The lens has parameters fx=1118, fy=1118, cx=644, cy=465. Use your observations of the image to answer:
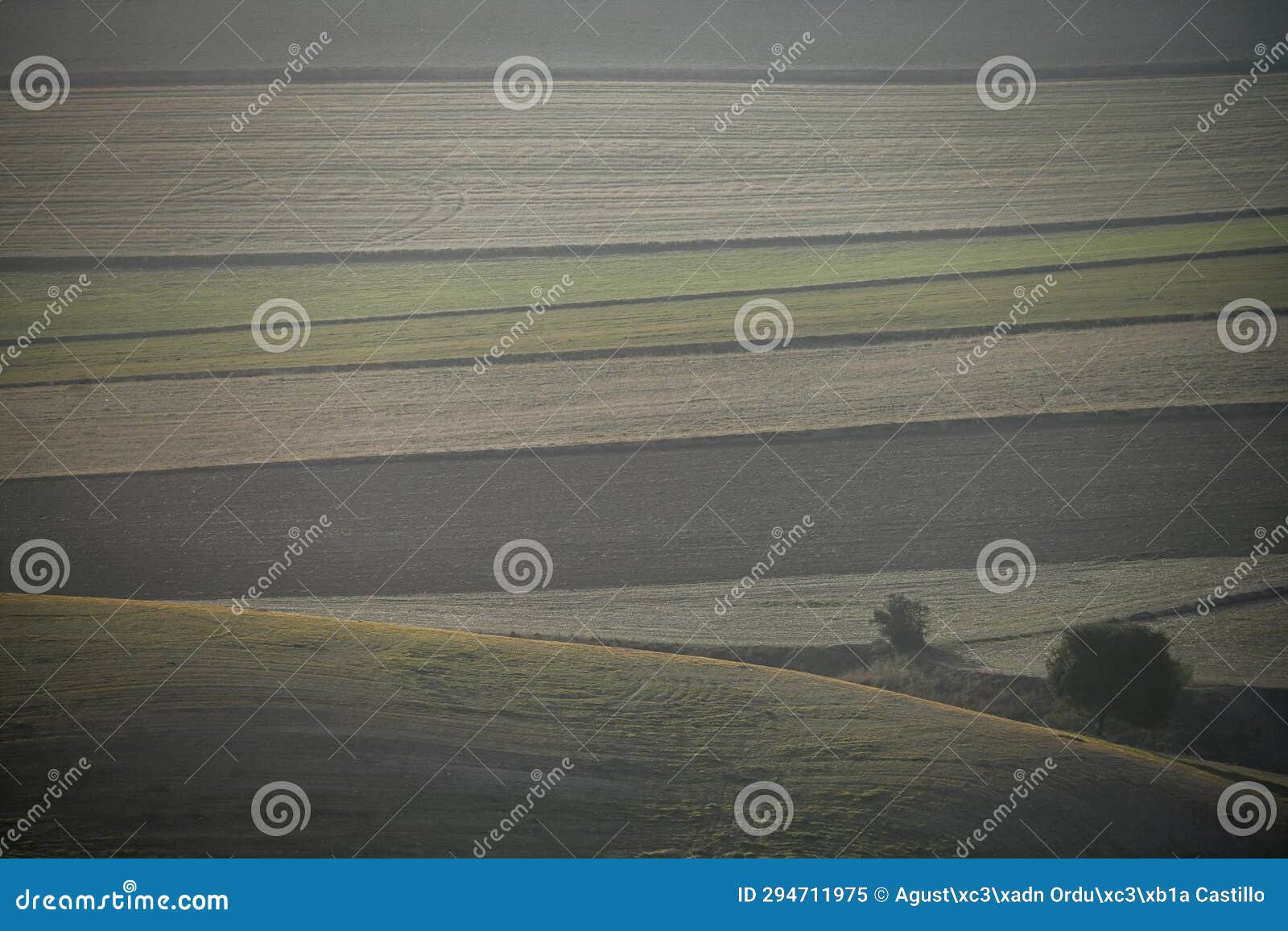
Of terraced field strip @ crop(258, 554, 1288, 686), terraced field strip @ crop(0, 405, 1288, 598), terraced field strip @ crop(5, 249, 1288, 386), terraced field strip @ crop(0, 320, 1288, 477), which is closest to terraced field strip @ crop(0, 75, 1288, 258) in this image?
terraced field strip @ crop(5, 249, 1288, 386)

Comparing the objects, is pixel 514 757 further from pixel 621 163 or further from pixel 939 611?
pixel 621 163

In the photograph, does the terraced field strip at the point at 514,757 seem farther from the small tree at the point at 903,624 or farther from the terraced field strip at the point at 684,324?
the terraced field strip at the point at 684,324

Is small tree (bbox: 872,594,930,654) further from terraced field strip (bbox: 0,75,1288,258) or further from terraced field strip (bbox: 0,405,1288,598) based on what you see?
terraced field strip (bbox: 0,75,1288,258)

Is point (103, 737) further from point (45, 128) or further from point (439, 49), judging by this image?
point (439, 49)

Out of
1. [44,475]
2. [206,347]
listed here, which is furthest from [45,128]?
[44,475]

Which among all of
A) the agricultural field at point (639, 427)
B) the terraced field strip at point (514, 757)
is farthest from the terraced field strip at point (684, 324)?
the terraced field strip at point (514, 757)

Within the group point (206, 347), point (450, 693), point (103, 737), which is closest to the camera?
point (103, 737)
